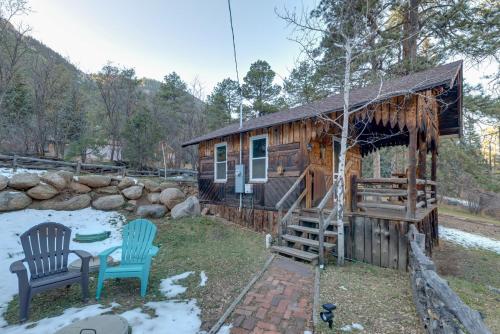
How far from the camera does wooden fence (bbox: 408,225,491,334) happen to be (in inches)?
66.9

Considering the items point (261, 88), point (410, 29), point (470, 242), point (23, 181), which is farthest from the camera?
point (261, 88)

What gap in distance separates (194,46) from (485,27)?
1255 centimetres

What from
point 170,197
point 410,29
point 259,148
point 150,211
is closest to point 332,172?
point 259,148

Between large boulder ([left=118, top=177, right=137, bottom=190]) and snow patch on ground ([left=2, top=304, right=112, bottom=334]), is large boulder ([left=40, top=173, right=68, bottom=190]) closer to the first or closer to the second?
large boulder ([left=118, top=177, right=137, bottom=190])

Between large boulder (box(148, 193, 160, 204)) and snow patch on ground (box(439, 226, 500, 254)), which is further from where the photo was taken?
large boulder (box(148, 193, 160, 204))

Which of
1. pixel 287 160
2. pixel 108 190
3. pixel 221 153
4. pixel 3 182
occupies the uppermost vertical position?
pixel 221 153

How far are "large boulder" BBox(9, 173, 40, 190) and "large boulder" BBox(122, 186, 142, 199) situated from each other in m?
2.64

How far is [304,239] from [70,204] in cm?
780

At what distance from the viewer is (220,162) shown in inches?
365

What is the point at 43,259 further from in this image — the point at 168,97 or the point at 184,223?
the point at 168,97

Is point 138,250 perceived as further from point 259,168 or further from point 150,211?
point 150,211

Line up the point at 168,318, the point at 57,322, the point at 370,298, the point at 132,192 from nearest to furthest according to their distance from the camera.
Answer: the point at 57,322, the point at 168,318, the point at 370,298, the point at 132,192

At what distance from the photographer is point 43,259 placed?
3391mm

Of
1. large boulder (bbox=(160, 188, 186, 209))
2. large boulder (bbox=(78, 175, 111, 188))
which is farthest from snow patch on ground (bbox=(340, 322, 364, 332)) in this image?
large boulder (bbox=(78, 175, 111, 188))
